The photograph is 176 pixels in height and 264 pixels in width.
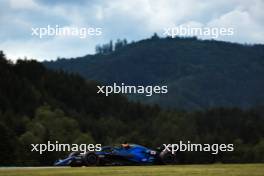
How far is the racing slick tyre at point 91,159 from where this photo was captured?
3341cm

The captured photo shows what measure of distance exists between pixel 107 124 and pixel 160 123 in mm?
16470

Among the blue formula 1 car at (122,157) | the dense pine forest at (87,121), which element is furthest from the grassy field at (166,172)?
the dense pine forest at (87,121)

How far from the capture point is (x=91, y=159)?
33.5 m

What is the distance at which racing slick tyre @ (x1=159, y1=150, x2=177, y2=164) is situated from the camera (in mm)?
33344

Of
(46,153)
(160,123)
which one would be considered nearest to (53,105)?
(160,123)

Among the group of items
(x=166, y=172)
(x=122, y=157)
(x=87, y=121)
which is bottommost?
(x=87, y=121)

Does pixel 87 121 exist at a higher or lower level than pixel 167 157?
lower

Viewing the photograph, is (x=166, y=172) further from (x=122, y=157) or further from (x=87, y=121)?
(x=87, y=121)

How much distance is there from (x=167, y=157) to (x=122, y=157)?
2237 mm

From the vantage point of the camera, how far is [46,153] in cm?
7938

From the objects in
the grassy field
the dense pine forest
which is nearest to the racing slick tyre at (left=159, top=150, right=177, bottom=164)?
the grassy field

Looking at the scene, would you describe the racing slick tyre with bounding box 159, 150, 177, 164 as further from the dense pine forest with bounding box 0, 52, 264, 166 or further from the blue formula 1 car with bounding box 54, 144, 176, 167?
the dense pine forest with bounding box 0, 52, 264, 166

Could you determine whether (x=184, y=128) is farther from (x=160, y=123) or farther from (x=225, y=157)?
(x=225, y=157)

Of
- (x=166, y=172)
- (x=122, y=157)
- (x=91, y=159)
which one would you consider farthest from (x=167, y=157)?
(x=166, y=172)
